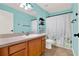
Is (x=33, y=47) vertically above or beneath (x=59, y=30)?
beneath

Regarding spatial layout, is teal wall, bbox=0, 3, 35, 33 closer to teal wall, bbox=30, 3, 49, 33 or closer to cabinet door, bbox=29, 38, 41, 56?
teal wall, bbox=30, 3, 49, 33

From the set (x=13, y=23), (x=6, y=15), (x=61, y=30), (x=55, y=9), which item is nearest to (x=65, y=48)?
(x=61, y=30)

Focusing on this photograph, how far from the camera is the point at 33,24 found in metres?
2.53

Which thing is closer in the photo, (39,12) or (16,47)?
(16,47)

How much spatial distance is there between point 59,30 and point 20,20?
1.34m

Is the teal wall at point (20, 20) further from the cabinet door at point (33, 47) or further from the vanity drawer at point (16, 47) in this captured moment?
the vanity drawer at point (16, 47)

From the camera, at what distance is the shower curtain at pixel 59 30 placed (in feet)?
8.74

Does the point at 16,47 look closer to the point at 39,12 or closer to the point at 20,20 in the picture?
the point at 20,20

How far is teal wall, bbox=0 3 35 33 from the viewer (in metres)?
1.91

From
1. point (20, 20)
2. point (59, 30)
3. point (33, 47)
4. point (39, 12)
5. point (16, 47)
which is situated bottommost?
point (33, 47)

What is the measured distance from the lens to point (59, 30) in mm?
2887

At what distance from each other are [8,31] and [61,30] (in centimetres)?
172

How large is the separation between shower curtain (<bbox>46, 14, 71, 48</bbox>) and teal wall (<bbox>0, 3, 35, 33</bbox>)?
587 millimetres

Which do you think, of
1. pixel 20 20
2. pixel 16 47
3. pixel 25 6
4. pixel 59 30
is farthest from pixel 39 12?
pixel 16 47
